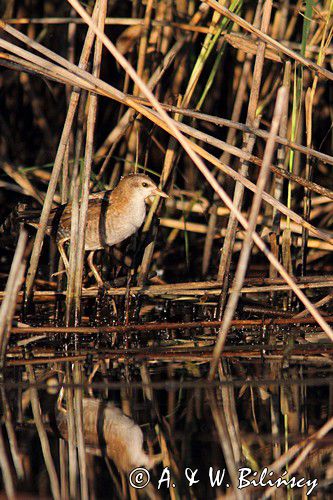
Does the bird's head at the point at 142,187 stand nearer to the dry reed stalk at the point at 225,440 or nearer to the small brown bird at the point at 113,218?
the small brown bird at the point at 113,218

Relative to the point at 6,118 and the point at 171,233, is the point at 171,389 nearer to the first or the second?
the point at 171,233

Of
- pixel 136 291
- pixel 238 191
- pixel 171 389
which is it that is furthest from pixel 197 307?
pixel 171 389

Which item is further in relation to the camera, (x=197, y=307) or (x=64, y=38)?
(x=64, y=38)

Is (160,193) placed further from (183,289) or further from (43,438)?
(43,438)

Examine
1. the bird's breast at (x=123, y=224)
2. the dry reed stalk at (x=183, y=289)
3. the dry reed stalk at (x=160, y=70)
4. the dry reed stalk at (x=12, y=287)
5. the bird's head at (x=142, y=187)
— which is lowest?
the dry reed stalk at (x=12, y=287)

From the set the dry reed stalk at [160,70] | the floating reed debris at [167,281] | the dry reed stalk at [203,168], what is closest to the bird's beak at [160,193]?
the floating reed debris at [167,281]

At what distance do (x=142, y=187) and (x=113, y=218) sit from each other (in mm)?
346

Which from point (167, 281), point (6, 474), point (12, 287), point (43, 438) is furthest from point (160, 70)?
point (6, 474)

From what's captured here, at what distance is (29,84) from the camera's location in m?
8.63

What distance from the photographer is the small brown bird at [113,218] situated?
6793 mm

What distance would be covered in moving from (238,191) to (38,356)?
5.66ft

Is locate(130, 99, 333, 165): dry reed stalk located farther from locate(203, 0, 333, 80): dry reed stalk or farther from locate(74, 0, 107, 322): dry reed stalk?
locate(203, 0, 333, 80): dry reed stalk

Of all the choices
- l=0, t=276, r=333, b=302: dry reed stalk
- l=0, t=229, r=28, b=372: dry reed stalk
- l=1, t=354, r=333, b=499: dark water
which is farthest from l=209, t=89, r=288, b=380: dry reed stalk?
l=0, t=276, r=333, b=302: dry reed stalk

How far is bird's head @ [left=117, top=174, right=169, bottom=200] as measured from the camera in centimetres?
679
